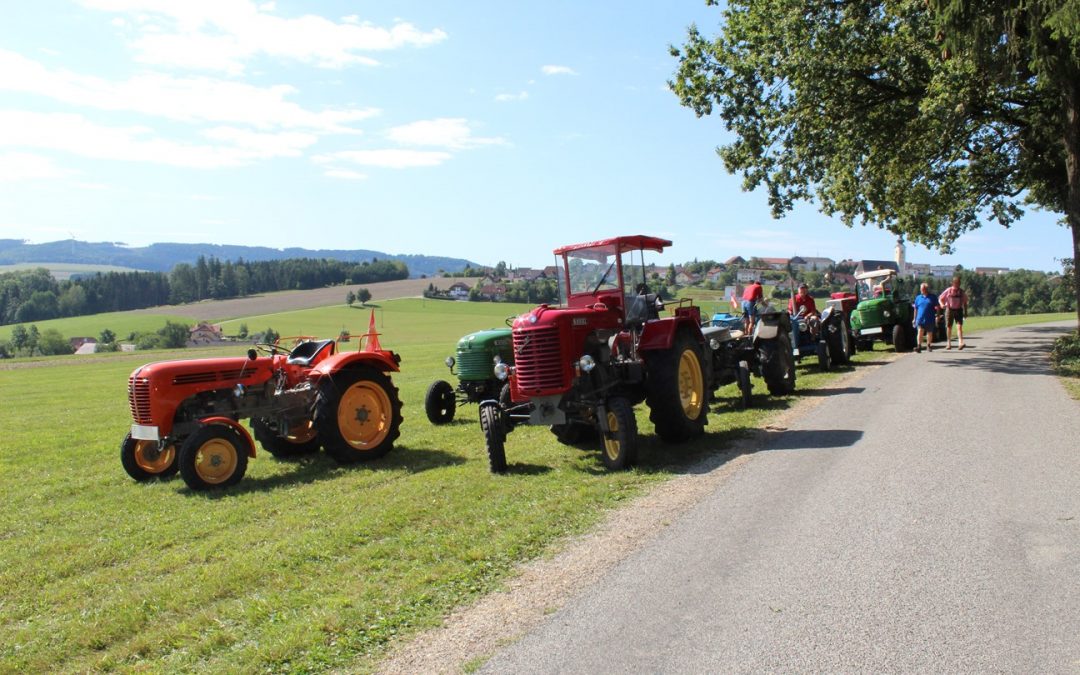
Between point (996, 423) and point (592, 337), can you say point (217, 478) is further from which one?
point (996, 423)

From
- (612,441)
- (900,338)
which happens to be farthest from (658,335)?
(900,338)

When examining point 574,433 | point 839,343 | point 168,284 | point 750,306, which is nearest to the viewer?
point 574,433

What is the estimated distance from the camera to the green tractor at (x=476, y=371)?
1208cm

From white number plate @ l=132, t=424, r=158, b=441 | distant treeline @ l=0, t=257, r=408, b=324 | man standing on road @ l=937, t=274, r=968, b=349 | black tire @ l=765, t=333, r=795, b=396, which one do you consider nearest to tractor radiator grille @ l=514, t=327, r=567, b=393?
white number plate @ l=132, t=424, r=158, b=441

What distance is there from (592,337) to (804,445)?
250 cm

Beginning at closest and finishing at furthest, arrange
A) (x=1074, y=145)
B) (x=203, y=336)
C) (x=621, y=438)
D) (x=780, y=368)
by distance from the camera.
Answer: (x=621, y=438)
(x=780, y=368)
(x=1074, y=145)
(x=203, y=336)

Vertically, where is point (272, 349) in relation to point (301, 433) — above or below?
above

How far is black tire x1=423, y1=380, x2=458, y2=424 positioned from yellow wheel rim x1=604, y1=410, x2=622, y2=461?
472 centimetres

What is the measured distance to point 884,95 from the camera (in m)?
18.4

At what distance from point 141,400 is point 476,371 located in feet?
15.6

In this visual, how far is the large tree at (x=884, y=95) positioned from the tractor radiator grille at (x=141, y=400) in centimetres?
1238

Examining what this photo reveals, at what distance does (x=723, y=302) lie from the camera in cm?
1552

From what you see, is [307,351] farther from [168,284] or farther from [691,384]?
[168,284]

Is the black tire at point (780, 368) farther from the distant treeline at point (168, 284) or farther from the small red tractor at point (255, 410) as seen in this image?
the distant treeline at point (168, 284)
